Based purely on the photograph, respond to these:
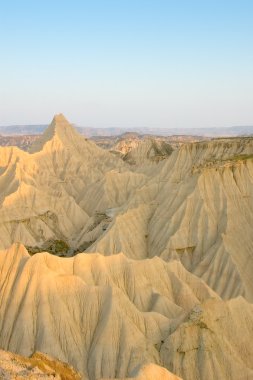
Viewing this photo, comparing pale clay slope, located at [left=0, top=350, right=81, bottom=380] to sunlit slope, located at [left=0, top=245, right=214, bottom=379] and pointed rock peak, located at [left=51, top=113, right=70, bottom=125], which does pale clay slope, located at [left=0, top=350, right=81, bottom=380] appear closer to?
sunlit slope, located at [left=0, top=245, right=214, bottom=379]

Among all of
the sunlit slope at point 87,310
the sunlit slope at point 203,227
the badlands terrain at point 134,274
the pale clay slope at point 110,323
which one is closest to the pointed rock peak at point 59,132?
the badlands terrain at point 134,274

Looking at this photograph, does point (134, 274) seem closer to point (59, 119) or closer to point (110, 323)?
point (110, 323)

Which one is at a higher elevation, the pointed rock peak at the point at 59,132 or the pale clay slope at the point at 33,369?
the pointed rock peak at the point at 59,132

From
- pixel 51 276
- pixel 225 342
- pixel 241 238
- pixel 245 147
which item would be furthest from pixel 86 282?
pixel 245 147

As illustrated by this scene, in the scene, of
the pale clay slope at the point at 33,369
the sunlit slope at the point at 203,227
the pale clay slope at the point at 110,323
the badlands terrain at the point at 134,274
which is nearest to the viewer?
the pale clay slope at the point at 33,369

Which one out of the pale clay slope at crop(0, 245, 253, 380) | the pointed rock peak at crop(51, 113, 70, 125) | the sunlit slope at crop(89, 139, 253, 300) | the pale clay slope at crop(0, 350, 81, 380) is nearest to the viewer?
the pale clay slope at crop(0, 350, 81, 380)

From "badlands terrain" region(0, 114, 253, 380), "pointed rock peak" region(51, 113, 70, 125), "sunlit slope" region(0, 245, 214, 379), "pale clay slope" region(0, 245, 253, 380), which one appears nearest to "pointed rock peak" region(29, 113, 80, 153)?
"pointed rock peak" region(51, 113, 70, 125)

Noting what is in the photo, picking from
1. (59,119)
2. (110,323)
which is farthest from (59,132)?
(110,323)

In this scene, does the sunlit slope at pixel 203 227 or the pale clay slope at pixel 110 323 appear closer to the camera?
the pale clay slope at pixel 110 323

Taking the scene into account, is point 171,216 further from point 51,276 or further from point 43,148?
point 43,148

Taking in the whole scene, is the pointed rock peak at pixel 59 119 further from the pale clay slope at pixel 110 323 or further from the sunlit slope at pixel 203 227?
the pale clay slope at pixel 110 323
